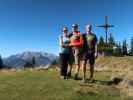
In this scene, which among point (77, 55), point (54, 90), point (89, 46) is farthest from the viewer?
point (77, 55)

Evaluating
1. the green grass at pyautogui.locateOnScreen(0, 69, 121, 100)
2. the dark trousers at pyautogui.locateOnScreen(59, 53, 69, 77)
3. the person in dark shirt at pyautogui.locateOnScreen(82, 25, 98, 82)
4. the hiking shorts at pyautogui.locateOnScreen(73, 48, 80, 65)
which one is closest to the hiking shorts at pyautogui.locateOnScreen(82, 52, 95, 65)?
the person in dark shirt at pyautogui.locateOnScreen(82, 25, 98, 82)

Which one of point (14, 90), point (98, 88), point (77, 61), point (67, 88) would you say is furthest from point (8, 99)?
point (77, 61)

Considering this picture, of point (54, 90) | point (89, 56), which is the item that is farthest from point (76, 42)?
point (54, 90)

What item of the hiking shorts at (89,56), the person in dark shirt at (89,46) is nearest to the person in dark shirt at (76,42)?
the person in dark shirt at (89,46)

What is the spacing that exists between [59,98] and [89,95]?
104cm

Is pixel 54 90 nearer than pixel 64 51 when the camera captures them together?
Yes

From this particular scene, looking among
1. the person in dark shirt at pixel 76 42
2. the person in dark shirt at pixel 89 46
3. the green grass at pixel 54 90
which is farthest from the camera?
the person in dark shirt at pixel 76 42

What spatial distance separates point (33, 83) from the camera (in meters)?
13.6

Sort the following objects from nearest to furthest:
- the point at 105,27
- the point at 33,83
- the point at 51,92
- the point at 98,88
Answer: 1. the point at 51,92
2. the point at 98,88
3. the point at 33,83
4. the point at 105,27

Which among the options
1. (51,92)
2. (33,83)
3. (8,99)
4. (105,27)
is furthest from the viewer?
(105,27)

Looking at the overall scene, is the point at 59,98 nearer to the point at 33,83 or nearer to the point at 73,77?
the point at 33,83

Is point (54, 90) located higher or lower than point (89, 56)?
lower

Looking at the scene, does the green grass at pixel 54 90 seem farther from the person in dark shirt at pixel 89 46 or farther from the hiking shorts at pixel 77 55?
the person in dark shirt at pixel 89 46

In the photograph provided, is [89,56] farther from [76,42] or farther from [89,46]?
[76,42]
